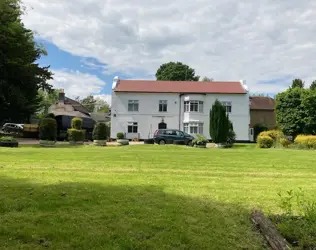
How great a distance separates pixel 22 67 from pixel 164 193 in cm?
3102

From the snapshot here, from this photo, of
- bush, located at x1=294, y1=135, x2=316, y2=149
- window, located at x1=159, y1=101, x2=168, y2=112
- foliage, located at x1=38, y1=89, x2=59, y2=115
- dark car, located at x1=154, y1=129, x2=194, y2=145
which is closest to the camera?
bush, located at x1=294, y1=135, x2=316, y2=149

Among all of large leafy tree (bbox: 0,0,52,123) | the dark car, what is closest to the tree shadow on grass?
the dark car

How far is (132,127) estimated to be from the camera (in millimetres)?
40812

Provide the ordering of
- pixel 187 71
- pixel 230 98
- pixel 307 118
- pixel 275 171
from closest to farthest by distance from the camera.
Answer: pixel 275 171
pixel 307 118
pixel 230 98
pixel 187 71

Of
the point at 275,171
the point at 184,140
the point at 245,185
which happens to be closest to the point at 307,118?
the point at 184,140

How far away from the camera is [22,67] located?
32.9 m

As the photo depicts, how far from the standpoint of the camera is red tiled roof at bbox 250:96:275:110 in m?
52.5

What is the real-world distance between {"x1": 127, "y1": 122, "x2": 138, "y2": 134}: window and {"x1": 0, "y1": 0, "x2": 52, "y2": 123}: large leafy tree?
1153cm

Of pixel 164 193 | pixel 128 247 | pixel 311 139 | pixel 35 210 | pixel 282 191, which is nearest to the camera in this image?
pixel 128 247

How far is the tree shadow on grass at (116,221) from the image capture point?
3850 millimetres

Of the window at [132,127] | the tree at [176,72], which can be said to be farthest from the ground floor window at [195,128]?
the tree at [176,72]

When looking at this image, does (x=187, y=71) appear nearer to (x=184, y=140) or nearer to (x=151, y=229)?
(x=184, y=140)

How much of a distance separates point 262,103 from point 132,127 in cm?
2476

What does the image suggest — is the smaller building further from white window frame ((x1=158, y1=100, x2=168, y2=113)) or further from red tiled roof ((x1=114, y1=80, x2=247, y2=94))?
white window frame ((x1=158, y1=100, x2=168, y2=113))
